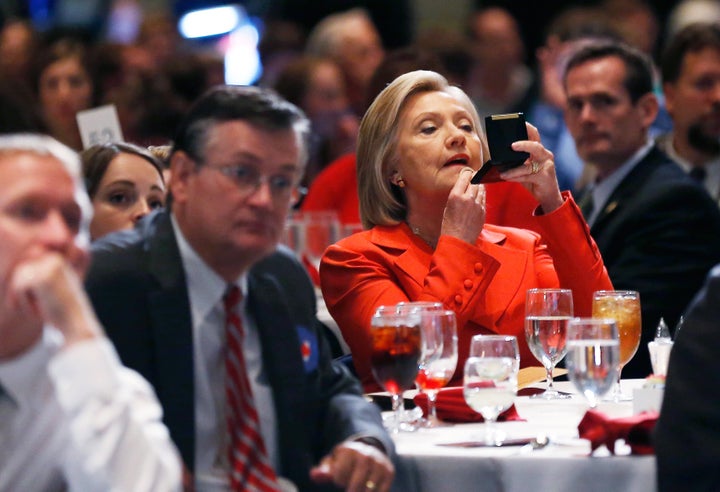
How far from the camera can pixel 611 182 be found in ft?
17.5

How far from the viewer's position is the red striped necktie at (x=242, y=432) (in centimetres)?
232

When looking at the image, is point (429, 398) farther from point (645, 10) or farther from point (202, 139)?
point (645, 10)

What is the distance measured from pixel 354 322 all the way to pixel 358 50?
5.85m

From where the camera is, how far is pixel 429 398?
2.88 m

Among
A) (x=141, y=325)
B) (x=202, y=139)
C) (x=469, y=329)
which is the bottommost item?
(x=469, y=329)

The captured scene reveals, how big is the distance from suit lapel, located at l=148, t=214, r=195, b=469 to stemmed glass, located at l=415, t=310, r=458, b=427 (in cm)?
64

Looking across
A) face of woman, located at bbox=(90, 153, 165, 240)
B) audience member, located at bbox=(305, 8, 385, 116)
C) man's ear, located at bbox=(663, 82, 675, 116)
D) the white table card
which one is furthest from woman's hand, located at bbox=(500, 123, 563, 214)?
audience member, located at bbox=(305, 8, 385, 116)

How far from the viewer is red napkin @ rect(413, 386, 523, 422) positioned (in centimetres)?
288

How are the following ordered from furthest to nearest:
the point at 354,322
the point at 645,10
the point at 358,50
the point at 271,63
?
the point at 645,10 < the point at 271,63 < the point at 358,50 < the point at 354,322

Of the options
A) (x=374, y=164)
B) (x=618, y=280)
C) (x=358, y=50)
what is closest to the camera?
(x=374, y=164)

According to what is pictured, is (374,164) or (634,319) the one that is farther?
(374,164)

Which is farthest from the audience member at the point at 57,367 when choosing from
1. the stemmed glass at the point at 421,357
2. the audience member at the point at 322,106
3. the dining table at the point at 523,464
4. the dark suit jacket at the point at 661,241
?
the audience member at the point at 322,106

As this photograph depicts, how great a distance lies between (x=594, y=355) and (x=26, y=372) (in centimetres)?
119

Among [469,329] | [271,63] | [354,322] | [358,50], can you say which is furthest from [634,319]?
[271,63]
